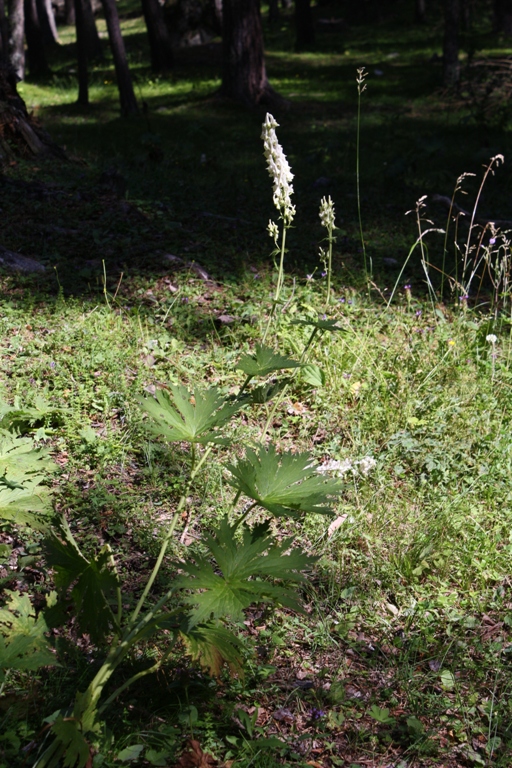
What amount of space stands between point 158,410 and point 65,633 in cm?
92

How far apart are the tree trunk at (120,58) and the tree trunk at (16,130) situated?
4.25 metres

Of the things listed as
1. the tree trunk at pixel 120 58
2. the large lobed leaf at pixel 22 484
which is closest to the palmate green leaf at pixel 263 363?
the large lobed leaf at pixel 22 484

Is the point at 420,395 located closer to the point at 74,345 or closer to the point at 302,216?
the point at 74,345

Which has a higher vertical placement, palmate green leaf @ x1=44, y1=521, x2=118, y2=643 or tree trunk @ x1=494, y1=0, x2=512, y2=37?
tree trunk @ x1=494, y1=0, x2=512, y2=37

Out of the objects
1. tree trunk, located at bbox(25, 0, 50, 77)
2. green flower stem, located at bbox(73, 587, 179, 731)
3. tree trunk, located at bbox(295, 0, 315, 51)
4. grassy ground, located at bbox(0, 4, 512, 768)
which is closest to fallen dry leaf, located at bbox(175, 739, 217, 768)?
grassy ground, located at bbox(0, 4, 512, 768)

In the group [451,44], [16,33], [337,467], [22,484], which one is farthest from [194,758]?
[16,33]

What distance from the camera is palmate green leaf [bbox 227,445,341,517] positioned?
2006 mm

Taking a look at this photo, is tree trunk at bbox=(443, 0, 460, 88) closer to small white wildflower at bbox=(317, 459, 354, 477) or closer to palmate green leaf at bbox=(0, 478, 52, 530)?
small white wildflower at bbox=(317, 459, 354, 477)

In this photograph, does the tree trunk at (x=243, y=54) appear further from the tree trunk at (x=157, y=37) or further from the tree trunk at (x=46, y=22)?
the tree trunk at (x=46, y=22)

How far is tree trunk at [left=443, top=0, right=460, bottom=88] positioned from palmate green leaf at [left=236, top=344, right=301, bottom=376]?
14.0 metres

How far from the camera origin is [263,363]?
2453 millimetres

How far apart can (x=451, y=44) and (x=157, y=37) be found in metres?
7.31

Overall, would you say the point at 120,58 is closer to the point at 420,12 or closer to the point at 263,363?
the point at 263,363

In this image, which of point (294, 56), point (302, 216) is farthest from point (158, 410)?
point (294, 56)
